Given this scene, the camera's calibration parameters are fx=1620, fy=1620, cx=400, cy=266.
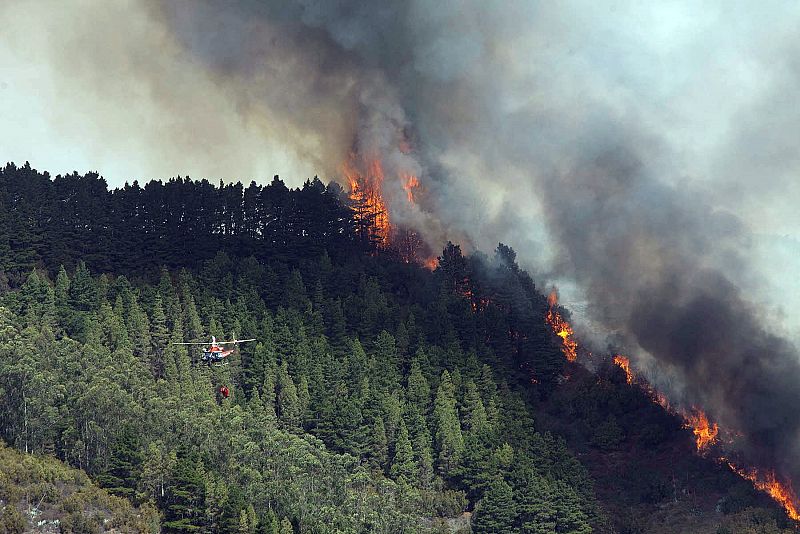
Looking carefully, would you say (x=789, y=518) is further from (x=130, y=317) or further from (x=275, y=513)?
(x=130, y=317)

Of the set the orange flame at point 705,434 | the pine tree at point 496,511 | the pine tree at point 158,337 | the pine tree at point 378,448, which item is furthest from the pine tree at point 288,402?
the orange flame at point 705,434

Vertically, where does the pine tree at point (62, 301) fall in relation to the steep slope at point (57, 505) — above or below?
above

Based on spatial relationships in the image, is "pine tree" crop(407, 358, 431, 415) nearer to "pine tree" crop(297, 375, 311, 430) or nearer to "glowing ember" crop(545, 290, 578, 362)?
"pine tree" crop(297, 375, 311, 430)

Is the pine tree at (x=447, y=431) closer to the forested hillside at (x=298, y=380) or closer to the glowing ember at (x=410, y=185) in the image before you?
the forested hillside at (x=298, y=380)

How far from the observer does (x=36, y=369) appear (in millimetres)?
131375

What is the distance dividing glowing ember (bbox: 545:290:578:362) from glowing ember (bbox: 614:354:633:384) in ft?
16.6

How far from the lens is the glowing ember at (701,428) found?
148125 mm

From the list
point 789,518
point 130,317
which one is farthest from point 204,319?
point 789,518

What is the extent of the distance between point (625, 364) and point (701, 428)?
13314mm

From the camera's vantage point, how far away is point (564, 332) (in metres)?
169

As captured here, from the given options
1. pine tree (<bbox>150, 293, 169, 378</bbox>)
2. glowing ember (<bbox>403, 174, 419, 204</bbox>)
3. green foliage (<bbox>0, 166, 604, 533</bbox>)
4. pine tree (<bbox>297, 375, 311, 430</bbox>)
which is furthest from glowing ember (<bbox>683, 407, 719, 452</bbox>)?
glowing ember (<bbox>403, 174, 419, 204</bbox>)

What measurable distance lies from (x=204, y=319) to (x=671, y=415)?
45.4 meters

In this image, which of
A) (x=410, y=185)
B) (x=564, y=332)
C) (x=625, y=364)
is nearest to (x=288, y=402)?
(x=625, y=364)

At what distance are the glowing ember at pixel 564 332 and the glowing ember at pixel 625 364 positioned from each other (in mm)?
5054
